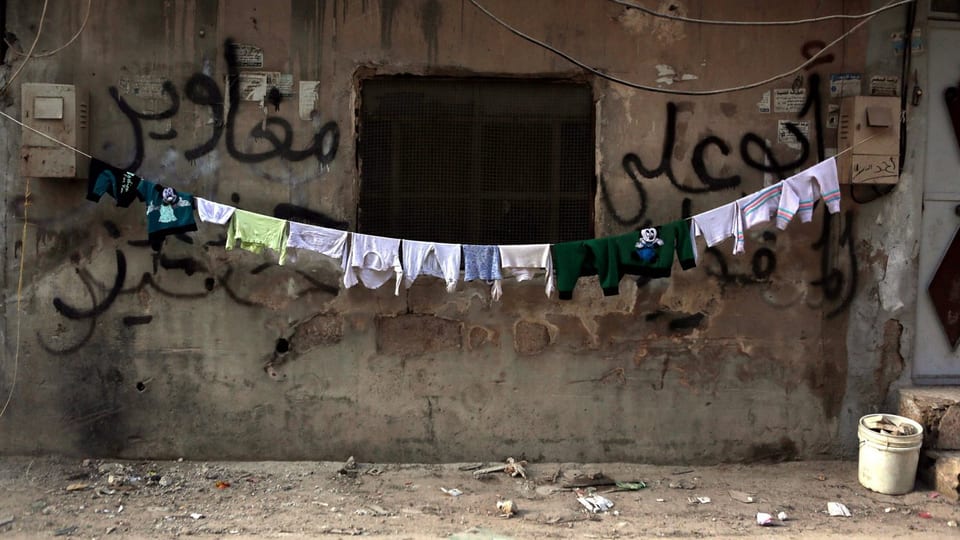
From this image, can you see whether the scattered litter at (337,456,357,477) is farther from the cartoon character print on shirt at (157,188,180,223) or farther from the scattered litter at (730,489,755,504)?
the scattered litter at (730,489,755,504)

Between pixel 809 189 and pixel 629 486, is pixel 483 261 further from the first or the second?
pixel 809 189

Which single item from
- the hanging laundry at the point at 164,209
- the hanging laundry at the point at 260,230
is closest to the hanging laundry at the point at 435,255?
the hanging laundry at the point at 260,230

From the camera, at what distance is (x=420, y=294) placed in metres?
5.25

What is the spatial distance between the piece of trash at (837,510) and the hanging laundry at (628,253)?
1785mm

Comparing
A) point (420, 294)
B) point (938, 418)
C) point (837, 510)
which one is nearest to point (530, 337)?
point (420, 294)

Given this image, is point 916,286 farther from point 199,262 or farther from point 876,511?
point 199,262

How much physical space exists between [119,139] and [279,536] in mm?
2862

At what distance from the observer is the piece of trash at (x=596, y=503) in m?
4.75

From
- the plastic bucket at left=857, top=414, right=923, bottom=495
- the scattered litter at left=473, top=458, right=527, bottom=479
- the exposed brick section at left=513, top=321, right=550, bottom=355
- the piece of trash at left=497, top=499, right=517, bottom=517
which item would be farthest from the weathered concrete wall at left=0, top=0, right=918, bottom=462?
the piece of trash at left=497, top=499, right=517, bottom=517

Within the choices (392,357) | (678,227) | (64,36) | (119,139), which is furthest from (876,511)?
(64,36)

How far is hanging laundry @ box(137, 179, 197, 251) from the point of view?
4.68 metres

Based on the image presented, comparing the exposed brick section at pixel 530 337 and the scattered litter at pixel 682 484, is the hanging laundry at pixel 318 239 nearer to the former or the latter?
the exposed brick section at pixel 530 337

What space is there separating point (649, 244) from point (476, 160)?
1.35m

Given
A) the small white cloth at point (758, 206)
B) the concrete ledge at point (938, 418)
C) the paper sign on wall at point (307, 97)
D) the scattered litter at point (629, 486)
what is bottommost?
the scattered litter at point (629, 486)
